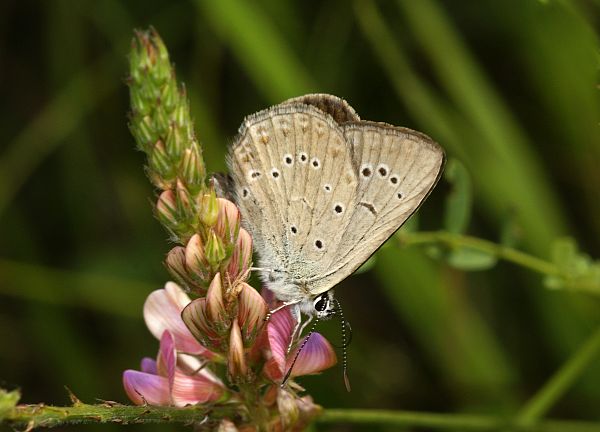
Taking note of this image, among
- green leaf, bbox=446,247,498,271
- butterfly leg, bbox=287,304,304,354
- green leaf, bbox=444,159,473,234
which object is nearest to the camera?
butterfly leg, bbox=287,304,304,354

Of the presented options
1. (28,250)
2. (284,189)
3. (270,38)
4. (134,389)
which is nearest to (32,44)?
(28,250)

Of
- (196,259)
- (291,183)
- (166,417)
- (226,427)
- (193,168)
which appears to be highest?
(193,168)

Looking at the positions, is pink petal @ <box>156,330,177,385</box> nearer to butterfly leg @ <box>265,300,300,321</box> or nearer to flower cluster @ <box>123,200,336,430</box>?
flower cluster @ <box>123,200,336,430</box>

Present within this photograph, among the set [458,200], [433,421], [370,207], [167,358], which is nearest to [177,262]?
[167,358]

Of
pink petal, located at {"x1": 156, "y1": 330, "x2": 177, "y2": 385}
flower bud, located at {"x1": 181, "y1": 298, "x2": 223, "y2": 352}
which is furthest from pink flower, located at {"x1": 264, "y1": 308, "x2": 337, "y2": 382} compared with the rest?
pink petal, located at {"x1": 156, "y1": 330, "x2": 177, "y2": 385}

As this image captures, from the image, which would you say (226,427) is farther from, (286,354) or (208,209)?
(208,209)

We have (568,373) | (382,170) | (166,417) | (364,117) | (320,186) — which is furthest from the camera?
(364,117)

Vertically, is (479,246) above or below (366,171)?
below
